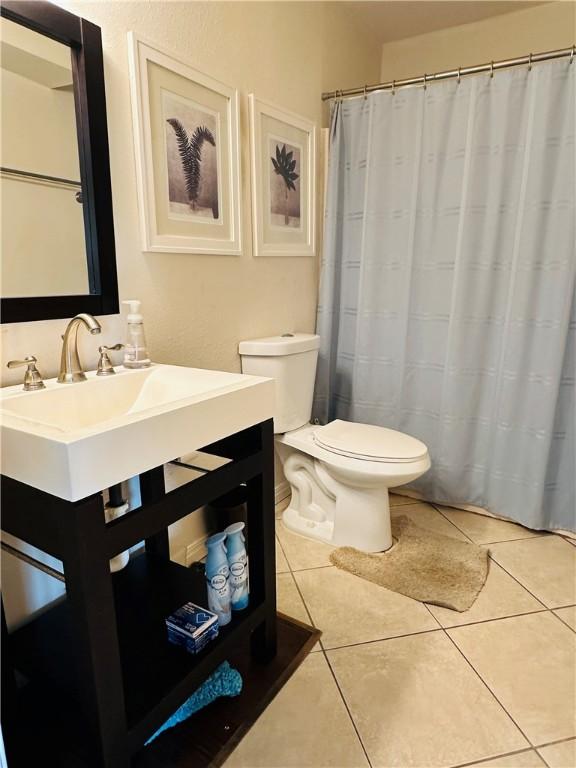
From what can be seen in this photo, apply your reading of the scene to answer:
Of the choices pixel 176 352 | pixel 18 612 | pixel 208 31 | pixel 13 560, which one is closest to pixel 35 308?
pixel 176 352

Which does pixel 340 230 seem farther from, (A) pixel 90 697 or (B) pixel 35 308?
(A) pixel 90 697

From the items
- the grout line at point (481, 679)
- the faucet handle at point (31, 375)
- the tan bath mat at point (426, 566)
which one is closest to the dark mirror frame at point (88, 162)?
the faucet handle at point (31, 375)

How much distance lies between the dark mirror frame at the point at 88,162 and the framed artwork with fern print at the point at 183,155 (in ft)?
0.41

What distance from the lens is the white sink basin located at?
0.77 m

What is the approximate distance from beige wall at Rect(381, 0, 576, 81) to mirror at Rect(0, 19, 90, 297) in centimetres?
205

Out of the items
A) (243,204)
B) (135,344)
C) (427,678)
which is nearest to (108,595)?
(135,344)

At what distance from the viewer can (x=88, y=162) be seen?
4.14 feet

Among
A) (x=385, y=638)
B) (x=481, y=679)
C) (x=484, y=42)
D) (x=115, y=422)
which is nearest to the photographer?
(x=115, y=422)

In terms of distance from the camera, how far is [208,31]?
1565 millimetres

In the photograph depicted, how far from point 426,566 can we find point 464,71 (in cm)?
193

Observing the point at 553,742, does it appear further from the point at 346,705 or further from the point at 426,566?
the point at 426,566

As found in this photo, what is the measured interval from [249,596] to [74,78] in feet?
4.72

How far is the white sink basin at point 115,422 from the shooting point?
0.77m

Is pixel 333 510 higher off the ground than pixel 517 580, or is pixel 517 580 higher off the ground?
pixel 333 510
